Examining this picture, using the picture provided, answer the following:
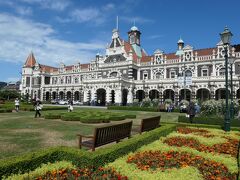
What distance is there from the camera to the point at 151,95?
2142 inches

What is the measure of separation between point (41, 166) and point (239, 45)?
51394mm

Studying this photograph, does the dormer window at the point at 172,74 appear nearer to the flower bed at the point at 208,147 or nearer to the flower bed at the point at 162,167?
the flower bed at the point at 208,147

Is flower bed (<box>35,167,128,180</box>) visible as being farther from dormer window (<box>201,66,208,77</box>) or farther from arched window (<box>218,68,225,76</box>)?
dormer window (<box>201,66,208,77</box>)

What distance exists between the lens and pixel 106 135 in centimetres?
905

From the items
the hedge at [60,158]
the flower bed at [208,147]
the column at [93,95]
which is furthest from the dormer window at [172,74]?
the hedge at [60,158]

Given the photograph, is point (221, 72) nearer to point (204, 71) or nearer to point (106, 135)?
point (204, 71)

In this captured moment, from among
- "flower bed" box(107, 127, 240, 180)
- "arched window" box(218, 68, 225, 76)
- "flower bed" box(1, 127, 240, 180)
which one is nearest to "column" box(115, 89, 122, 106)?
"arched window" box(218, 68, 225, 76)

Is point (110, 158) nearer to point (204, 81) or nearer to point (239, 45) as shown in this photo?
point (204, 81)

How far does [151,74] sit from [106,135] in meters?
47.6

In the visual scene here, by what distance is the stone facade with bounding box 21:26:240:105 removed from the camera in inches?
1812

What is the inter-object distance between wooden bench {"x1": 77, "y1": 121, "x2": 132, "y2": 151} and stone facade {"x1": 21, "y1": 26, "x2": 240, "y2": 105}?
26.7 m

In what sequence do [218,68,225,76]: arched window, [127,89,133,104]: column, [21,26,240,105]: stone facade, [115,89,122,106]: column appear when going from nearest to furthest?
[21,26,240,105]: stone facade → [218,68,225,76]: arched window → [115,89,122,106]: column → [127,89,133,104]: column

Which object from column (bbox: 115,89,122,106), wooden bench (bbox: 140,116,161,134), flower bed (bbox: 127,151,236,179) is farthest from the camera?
column (bbox: 115,89,122,106)

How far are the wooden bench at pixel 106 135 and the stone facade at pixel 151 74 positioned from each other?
26675 mm
